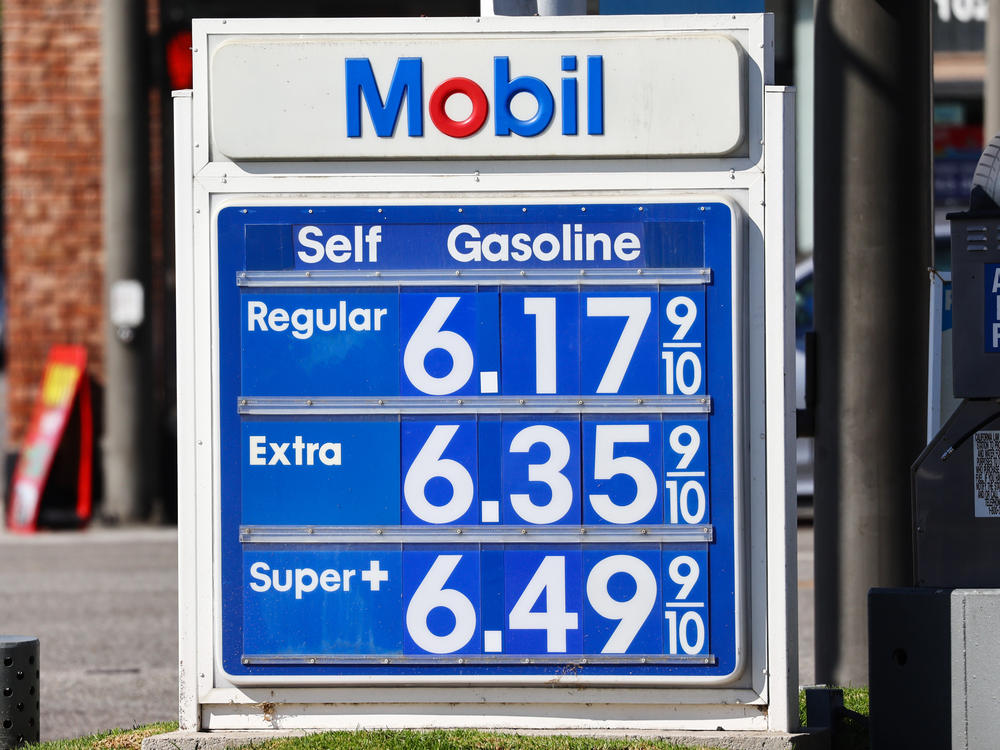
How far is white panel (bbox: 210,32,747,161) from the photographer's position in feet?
14.2

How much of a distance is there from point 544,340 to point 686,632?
3.02 ft

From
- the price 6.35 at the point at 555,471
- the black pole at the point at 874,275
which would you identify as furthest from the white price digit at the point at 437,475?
the black pole at the point at 874,275

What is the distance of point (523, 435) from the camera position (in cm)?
437

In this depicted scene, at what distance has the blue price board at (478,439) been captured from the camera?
14.3ft

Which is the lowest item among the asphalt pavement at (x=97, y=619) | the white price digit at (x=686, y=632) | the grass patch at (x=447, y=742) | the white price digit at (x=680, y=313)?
the asphalt pavement at (x=97, y=619)

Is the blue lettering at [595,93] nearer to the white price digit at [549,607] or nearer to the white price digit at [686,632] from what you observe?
the white price digit at [549,607]

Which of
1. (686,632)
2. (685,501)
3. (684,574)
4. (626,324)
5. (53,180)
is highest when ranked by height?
(53,180)

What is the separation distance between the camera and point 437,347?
440 cm

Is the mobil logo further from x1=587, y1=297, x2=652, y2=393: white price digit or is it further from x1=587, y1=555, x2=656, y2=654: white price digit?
x1=587, y1=555, x2=656, y2=654: white price digit

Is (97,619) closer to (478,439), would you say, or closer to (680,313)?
(478,439)

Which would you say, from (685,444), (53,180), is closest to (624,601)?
(685,444)

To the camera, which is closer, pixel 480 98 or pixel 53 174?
pixel 480 98

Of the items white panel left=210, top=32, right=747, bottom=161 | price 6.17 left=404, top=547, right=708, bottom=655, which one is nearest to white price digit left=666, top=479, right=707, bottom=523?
price 6.17 left=404, top=547, right=708, bottom=655

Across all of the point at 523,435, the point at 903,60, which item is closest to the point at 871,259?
the point at 903,60
